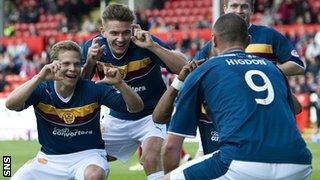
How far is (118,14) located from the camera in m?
9.73

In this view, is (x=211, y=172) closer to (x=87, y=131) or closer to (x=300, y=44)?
(x=87, y=131)

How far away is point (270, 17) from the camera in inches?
1232

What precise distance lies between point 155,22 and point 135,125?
2291cm

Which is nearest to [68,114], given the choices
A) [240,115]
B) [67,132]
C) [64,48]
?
[67,132]

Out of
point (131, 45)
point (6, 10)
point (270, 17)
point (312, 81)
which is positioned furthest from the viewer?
point (6, 10)

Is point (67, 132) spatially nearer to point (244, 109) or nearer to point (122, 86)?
point (122, 86)

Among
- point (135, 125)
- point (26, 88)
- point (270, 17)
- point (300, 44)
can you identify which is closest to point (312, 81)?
point (300, 44)

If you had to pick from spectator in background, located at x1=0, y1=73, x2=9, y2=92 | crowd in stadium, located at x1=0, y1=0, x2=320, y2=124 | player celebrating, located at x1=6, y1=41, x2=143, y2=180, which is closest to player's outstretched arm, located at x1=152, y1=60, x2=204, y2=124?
player celebrating, located at x1=6, y1=41, x2=143, y2=180

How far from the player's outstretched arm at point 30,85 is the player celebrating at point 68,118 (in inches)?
2.9

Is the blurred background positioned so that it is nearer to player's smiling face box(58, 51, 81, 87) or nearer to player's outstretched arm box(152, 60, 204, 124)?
player's smiling face box(58, 51, 81, 87)

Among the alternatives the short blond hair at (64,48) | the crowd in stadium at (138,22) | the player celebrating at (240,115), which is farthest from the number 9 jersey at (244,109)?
the crowd in stadium at (138,22)

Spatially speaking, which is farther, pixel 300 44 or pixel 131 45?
pixel 300 44

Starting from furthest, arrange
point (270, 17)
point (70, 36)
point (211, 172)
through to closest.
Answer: point (70, 36)
point (270, 17)
point (211, 172)

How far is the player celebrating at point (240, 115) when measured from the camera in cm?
645
